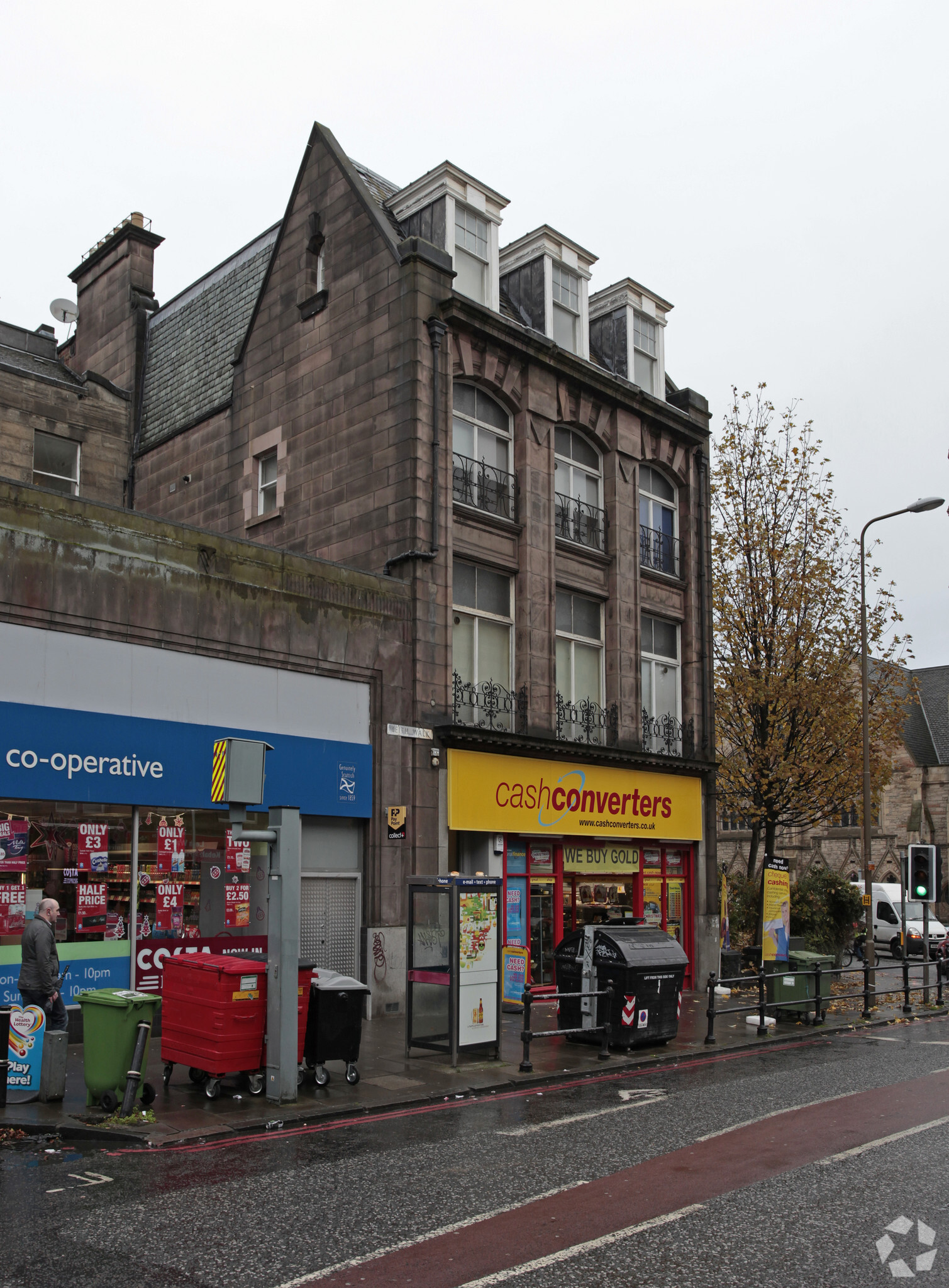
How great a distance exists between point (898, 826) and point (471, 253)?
2036 inches

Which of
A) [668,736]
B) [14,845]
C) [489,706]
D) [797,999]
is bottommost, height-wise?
[797,999]

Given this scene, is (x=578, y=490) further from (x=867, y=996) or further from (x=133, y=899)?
(x=133, y=899)

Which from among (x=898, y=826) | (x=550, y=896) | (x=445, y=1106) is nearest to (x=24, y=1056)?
(x=445, y=1106)

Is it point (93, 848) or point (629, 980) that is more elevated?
point (93, 848)

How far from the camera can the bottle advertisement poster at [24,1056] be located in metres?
10.4

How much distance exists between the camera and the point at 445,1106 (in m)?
11.4

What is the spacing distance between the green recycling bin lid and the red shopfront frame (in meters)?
9.97

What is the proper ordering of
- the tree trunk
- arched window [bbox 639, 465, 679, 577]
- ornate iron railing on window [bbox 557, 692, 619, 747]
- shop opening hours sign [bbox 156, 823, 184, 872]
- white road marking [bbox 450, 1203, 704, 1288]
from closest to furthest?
white road marking [bbox 450, 1203, 704, 1288] → shop opening hours sign [bbox 156, 823, 184, 872] → ornate iron railing on window [bbox 557, 692, 619, 747] → arched window [bbox 639, 465, 679, 577] → the tree trunk

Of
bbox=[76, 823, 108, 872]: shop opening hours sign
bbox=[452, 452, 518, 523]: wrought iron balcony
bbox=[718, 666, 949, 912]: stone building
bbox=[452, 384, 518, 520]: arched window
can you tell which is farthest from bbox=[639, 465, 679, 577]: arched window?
bbox=[718, 666, 949, 912]: stone building

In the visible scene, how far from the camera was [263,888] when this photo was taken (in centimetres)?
1625

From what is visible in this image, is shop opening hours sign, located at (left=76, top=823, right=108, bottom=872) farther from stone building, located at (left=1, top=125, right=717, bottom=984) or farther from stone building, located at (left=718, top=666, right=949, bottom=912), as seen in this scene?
stone building, located at (left=718, top=666, right=949, bottom=912)

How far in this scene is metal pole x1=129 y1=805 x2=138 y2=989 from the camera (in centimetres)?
1463

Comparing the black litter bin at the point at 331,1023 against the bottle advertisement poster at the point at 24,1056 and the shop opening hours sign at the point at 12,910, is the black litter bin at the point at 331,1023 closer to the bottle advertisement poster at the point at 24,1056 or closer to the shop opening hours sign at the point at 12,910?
the bottle advertisement poster at the point at 24,1056

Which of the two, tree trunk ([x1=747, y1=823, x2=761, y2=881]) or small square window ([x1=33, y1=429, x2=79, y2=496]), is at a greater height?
→ small square window ([x1=33, y1=429, x2=79, y2=496])
